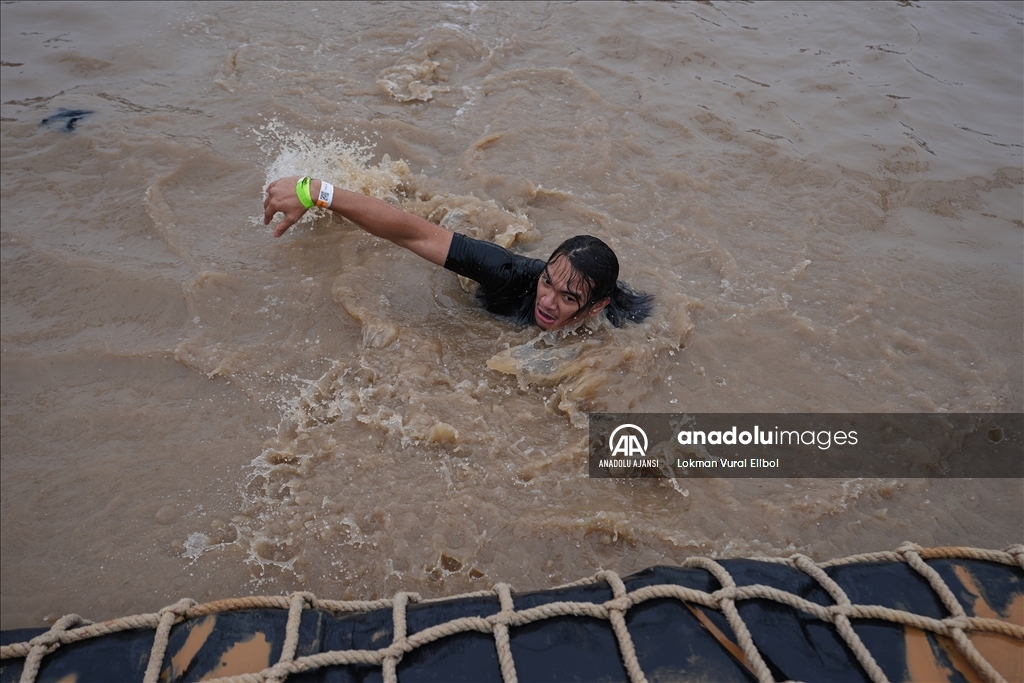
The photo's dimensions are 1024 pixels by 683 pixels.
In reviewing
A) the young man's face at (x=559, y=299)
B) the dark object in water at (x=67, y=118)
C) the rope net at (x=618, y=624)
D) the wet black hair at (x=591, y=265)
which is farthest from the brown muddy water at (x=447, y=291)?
the rope net at (x=618, y=624)

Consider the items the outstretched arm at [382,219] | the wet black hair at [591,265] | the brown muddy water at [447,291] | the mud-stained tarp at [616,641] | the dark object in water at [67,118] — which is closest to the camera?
the mud-stained tarp at [616,641]

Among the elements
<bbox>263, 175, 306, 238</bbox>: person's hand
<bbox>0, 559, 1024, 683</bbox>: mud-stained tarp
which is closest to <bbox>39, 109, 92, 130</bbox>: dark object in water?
<bbox>263, 175, 306, 238</bbox>: person's hand

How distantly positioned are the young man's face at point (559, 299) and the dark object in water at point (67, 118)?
3734 mm

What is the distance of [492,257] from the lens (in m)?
3.41

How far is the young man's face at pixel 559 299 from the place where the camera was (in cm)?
328

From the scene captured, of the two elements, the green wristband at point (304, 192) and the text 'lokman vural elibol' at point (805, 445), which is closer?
the text 'lokman vural elibol' at point (805, 445)

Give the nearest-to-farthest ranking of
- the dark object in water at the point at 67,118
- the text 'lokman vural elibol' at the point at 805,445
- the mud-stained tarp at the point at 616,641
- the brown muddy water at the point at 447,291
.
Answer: the mud-stained tarp at the point at 616,641, the brown muddy water at the point at 447,291, the text 'lokman vural elibol' at the point at 805,445, the dark object in water at the point at 67,118

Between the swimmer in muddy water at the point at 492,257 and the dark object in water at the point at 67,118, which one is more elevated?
the swimmer in muddy water at the point at 492,257

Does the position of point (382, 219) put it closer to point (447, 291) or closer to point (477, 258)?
point (477, 258)

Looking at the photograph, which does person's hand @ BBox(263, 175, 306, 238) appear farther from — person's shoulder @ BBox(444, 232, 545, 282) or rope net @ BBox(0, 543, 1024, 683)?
rope net @ BBox(0, 543, 1024, 683)

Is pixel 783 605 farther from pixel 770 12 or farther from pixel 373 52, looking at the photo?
pixel 770 12

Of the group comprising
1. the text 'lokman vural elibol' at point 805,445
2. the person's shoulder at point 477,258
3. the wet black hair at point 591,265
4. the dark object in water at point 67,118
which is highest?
the wet black hair at point 591,265

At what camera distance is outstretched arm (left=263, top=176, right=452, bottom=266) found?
3377 millimetres

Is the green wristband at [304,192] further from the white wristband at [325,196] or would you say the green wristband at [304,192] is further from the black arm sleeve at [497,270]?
the black arm sleeve at [497,270]
